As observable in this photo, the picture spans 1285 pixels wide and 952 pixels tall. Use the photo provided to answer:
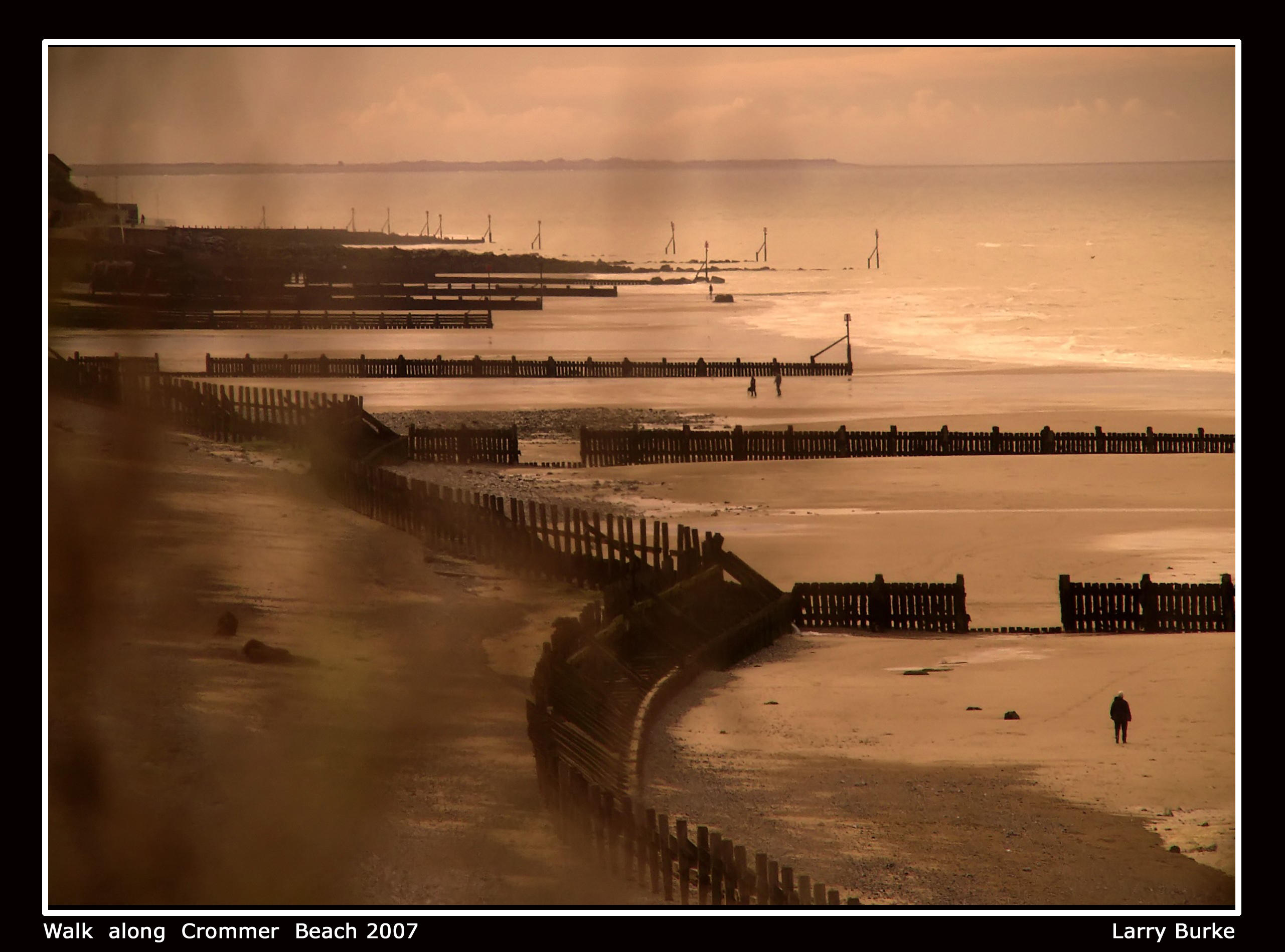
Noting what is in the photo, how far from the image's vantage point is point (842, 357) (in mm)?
55062

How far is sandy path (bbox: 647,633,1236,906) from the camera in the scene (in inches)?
368

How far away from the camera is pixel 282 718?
34.3 feet

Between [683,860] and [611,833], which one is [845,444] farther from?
[683,860]

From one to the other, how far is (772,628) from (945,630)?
2138 millimetres

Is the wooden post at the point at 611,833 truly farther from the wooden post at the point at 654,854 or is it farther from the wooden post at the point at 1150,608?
the wooden post at the point at 1150,608

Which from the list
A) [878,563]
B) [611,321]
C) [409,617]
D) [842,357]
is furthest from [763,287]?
[409,617]

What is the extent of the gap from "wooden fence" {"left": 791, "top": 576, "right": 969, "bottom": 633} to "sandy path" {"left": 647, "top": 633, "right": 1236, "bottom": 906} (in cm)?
57

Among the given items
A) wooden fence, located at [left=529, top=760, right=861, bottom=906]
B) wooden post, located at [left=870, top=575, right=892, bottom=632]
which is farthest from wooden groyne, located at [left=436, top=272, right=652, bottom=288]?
wooden fence, located at [left=529, top=760, right=861, bottom=906]

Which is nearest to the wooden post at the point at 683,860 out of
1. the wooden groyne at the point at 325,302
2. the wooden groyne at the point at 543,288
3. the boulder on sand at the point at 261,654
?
the boulder on sand at the point at 261,654

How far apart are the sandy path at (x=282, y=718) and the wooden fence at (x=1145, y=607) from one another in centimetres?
580

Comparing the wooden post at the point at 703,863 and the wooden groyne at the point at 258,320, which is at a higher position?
the wooden groyne at the point at 258,320

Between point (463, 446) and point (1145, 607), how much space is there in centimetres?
1524

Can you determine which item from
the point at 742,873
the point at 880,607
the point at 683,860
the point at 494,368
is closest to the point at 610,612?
the point at 880,607

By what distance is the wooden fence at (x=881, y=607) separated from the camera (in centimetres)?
1595
